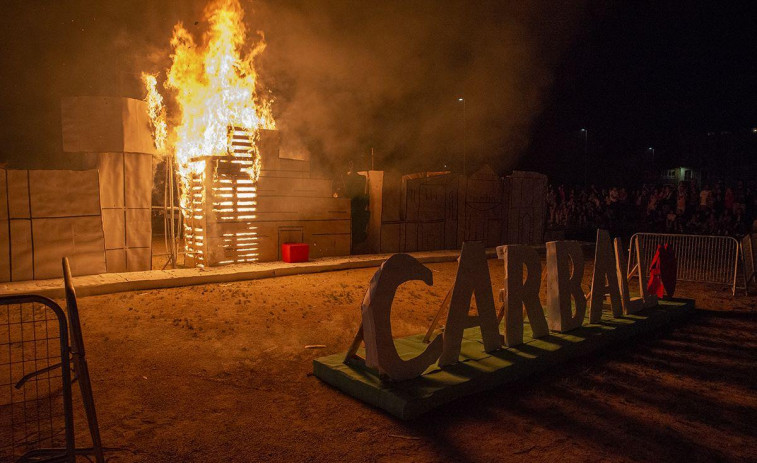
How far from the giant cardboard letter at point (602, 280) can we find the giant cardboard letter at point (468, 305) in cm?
197

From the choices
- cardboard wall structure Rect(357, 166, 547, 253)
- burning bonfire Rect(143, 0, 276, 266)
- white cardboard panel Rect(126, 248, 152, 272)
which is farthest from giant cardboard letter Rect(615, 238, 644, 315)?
white cardboard panel Rect(126, 248, 152, 272)

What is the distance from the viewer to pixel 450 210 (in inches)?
620

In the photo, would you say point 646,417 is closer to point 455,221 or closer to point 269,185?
point 269,185

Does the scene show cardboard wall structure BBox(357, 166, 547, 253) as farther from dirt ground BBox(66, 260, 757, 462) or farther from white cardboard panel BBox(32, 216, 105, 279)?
dirt ground BBox(66, 260, 757, 462)

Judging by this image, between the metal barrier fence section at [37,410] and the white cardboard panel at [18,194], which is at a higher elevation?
the white cardboard panel at [18,194]

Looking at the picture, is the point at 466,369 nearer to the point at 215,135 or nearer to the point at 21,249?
the point at 21,249

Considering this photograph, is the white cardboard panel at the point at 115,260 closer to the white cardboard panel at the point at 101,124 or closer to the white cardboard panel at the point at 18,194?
the white cardboard panel at the point at 18,194

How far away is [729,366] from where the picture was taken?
5523 mm

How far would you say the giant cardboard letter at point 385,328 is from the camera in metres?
4.28

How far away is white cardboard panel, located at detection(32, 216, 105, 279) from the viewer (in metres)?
9.49

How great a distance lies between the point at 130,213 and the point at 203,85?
3.62 m

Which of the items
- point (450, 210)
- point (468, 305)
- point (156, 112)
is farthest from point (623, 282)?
point (156, 112)

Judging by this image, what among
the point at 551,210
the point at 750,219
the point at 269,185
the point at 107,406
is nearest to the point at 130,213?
the point at 269,185

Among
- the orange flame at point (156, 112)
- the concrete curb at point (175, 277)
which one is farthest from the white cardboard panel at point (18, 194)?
the orange flame at point (156, 112)
